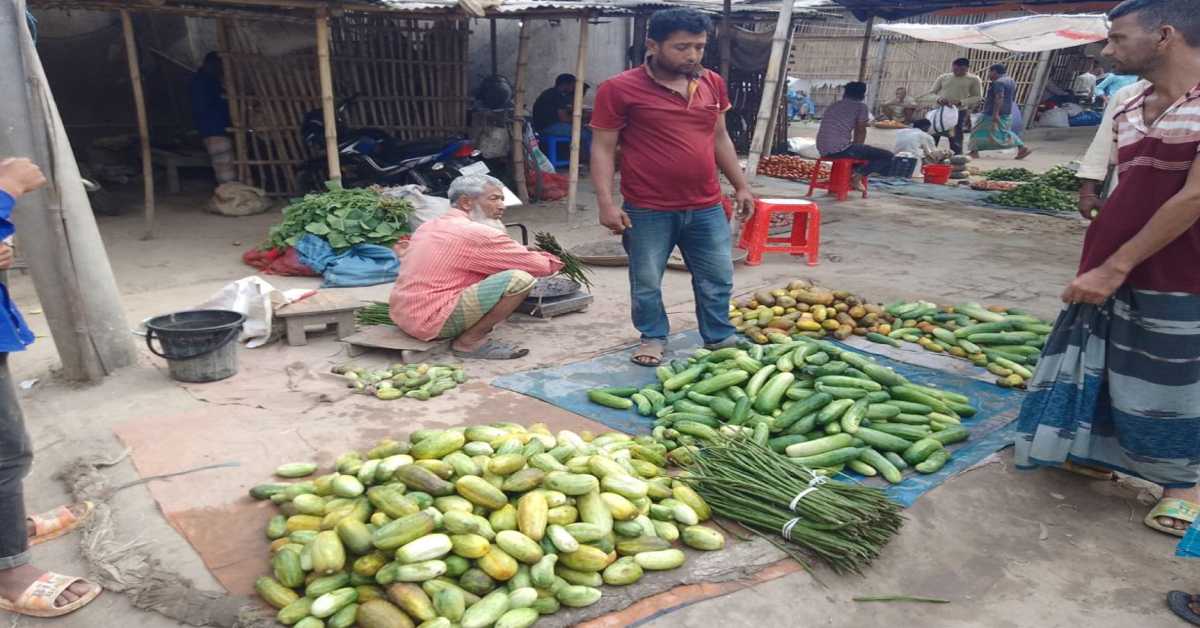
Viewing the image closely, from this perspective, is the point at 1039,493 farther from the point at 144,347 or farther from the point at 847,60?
the point at 847,60

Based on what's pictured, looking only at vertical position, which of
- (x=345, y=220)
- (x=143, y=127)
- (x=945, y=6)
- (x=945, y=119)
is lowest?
(x=345, y=220)

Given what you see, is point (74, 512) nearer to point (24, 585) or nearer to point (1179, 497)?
point (24, 585)

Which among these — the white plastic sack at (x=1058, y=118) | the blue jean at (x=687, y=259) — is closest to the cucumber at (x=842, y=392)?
the blue jean at (x=687, y=259)

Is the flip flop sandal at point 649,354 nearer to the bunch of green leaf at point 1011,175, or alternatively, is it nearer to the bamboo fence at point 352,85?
the bamboo fence at point 352,85

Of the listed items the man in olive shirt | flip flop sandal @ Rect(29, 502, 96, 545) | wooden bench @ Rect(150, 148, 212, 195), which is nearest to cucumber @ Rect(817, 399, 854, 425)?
flip flop sandal @ Rect(29, 502, 96, 545)

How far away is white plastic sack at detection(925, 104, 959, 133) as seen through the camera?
14.8 metres

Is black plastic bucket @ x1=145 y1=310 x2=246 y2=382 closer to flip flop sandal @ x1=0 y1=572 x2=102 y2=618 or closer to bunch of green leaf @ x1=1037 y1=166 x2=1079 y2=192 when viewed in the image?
flip flop sandal @ x1=0 y1=572 x2=102 y2=618

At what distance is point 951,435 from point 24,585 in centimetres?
360

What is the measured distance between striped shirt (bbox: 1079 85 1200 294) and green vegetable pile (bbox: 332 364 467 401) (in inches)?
122

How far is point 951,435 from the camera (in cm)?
360

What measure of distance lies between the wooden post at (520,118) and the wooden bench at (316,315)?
16.7 ft

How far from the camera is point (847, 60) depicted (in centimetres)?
2297

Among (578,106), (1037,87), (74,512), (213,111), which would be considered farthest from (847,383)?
(1037,87)

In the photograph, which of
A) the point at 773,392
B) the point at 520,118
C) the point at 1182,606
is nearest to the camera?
the point at 1182,606
